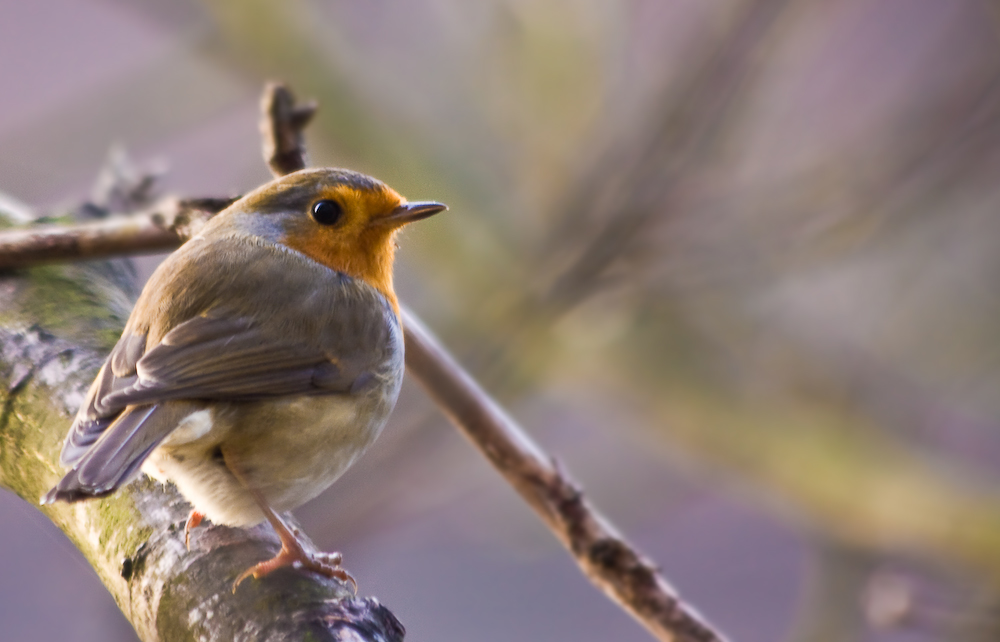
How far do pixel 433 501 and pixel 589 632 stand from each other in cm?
175

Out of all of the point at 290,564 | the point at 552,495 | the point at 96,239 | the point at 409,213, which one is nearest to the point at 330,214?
the point at 409,213

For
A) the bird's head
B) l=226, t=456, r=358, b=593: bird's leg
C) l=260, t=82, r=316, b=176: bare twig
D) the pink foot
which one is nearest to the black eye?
the bird's head

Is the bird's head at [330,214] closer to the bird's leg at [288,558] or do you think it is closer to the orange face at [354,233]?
the orange face at [354,233]

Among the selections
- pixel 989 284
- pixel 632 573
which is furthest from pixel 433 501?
pixel 989 284

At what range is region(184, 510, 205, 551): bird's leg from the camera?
1.33 meters

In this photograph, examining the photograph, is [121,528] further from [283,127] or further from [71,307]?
[283,127]

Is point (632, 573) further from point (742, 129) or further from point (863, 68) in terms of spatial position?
point (863, 68)

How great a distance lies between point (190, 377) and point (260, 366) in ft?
0.43

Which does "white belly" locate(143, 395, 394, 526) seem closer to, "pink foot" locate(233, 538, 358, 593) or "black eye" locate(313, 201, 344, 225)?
"pink foot" locate(233, 538, 358, 593)

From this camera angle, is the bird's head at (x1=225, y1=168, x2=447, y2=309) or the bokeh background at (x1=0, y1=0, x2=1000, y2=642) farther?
the bokeh background at (x1=0, y1=0, x2=1000, y2=642)

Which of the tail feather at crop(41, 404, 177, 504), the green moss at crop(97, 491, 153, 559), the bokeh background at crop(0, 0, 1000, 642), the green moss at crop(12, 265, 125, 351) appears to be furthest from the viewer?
the bokeh background at crop(0, 0, 1000, 642)

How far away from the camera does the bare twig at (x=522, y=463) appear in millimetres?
1717

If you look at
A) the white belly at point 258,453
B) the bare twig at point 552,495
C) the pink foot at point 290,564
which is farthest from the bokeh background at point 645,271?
the pink foot at point 290,564

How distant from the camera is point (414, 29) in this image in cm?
436
